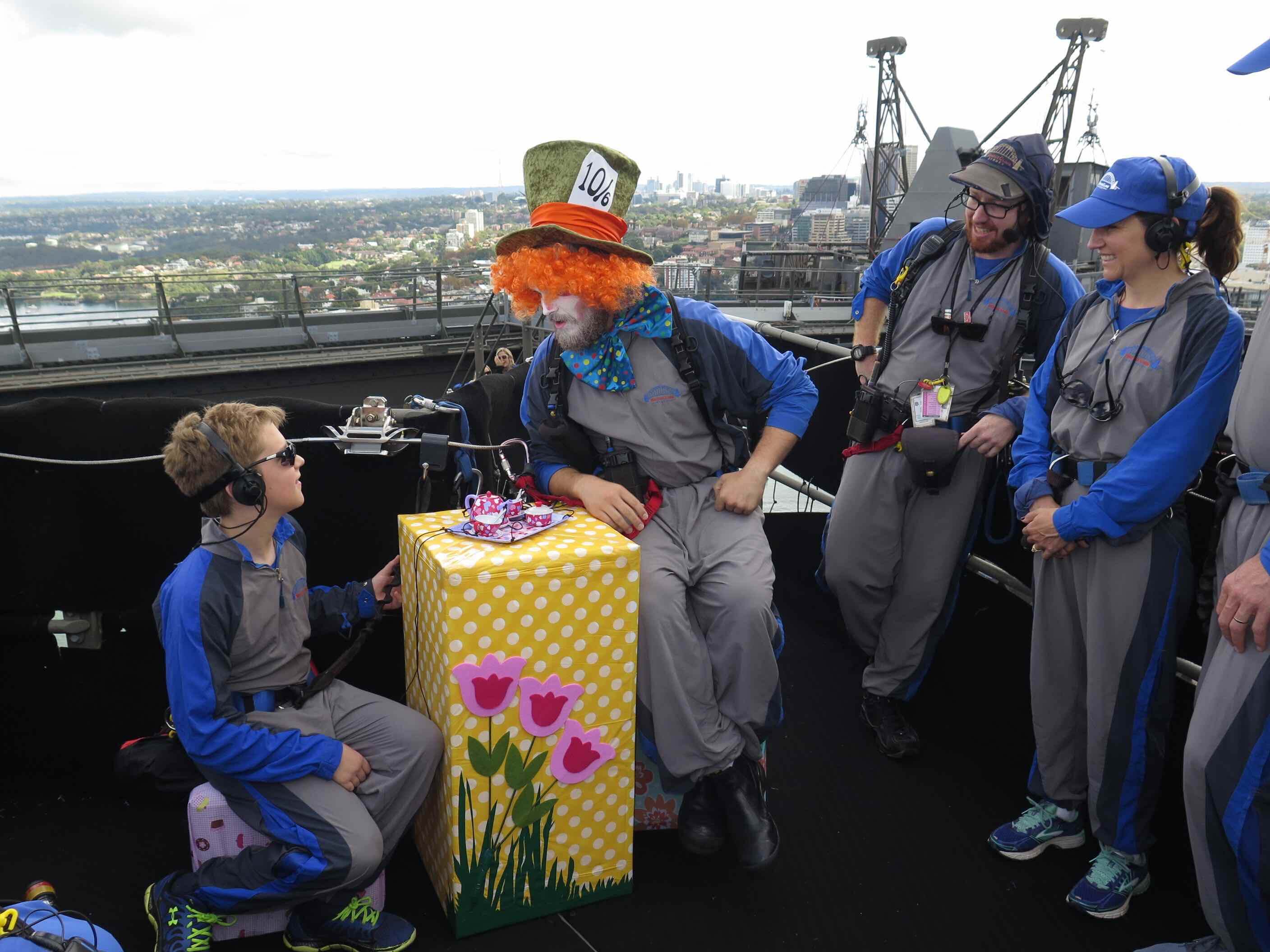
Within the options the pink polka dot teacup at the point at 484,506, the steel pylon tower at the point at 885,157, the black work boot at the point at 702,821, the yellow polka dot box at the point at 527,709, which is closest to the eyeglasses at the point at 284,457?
the yellow polka dot box at the point at 527,709

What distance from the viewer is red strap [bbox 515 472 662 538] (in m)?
2.21

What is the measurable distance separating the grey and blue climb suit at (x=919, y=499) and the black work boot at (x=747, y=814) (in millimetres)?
730

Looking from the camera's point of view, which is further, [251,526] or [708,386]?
[708,386]

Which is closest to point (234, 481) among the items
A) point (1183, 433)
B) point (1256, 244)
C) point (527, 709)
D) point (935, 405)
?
point (527, 709)

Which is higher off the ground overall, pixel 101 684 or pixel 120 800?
pixel 101 684

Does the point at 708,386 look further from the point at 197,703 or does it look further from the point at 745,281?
the point at 745,281

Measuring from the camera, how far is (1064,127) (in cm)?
1814

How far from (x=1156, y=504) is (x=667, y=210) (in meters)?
6.63

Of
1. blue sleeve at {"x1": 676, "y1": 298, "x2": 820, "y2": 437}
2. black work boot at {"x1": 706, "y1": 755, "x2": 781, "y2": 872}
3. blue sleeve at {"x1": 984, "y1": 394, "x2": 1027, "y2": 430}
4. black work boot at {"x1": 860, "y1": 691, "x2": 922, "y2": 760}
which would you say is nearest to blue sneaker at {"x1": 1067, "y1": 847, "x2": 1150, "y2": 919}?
black work boot at {"x1": 860, "y1": 691, "x2": 922, "y2": 760}

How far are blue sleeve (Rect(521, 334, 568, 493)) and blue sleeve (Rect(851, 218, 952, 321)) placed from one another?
1.05m

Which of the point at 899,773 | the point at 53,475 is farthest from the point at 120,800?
the point at 899,773

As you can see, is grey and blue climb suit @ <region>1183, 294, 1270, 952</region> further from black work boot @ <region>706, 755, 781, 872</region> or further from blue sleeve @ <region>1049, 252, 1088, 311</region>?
black work boot @ <region>706, 755, 781, 872</region>

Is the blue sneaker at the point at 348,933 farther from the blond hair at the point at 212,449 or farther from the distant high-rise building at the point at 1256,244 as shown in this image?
the distant high-rise building at the point at 1256,244

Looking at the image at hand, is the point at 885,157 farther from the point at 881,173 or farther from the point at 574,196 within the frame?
the point at 574,196
